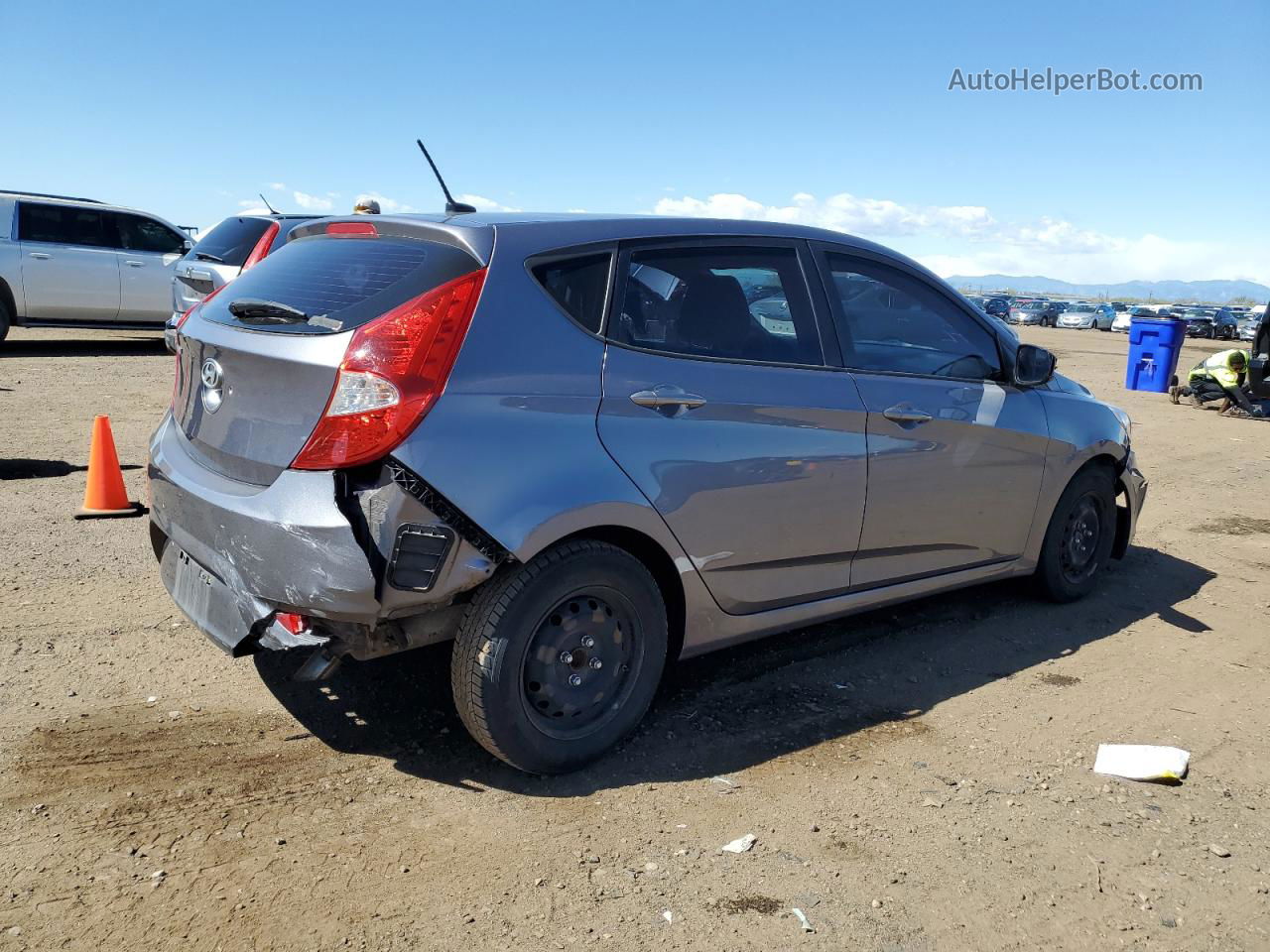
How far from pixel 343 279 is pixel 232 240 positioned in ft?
32.2

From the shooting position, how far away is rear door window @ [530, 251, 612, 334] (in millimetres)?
3385

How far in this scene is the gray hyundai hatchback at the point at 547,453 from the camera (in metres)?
3.04

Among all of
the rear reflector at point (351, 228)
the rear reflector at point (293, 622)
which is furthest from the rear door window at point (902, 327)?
the rear reflector at point (293, 622)

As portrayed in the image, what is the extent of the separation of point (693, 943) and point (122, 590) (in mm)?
3504

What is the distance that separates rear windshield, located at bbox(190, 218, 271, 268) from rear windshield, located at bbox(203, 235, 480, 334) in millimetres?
8671

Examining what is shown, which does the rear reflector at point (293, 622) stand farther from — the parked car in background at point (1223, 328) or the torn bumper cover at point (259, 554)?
the parked car in background at point (1223, 328)

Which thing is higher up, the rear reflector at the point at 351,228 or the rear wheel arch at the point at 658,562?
the rear reflector at the point at 351,228

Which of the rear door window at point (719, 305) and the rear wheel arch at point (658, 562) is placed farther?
the rear door window at point (719, 305)

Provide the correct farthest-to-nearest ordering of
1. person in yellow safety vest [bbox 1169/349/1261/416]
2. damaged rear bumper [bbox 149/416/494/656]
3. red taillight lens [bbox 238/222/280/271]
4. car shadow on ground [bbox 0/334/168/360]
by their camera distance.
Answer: person in yellow safety vest [bbox 1169/349/1261/416]
car shadow on ground [bbox 0/334/168/360]
red taillight lens [bbox 238/222/280/271]
damaged rear bumper [bbox 149/416/494/656]

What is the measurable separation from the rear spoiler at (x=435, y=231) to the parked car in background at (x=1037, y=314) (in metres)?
61.0

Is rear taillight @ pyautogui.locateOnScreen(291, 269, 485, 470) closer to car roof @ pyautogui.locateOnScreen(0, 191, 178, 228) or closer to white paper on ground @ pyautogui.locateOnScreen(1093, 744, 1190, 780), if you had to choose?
white paper on ground @ pyautogui.locateOnScreen(1093, 744, 1190, 780)

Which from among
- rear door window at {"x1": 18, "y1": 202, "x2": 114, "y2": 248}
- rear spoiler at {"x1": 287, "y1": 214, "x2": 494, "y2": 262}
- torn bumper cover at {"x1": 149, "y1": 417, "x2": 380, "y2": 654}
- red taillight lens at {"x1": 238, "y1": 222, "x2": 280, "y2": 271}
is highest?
rear door window at {"x1": 18, "y1": 202, "x2": 114, "y2": 248}

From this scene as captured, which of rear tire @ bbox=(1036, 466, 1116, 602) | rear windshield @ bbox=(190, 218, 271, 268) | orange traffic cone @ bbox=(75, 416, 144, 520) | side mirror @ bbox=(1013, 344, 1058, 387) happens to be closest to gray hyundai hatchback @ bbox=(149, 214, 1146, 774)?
side mirror @ bbox=(1013, 344, 1058, 387)

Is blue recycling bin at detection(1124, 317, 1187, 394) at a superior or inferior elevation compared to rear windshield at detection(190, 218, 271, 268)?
inferior
